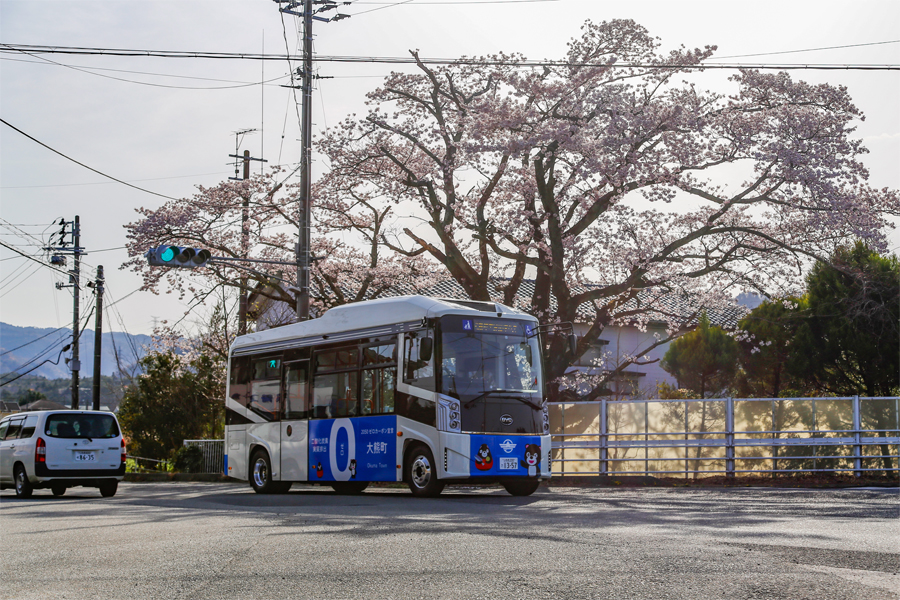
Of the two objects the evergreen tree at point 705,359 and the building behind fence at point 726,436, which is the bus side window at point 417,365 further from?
the evergreen tree at point 705,359

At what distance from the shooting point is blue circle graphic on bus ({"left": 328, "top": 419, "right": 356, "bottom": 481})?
1692 cm

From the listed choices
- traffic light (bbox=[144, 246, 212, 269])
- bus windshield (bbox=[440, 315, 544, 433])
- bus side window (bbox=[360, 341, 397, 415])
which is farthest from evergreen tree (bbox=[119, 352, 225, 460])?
bus windshield (bbox=[440, 315, 544, 433])

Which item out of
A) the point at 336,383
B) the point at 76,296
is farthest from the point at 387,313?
the point at 76,296

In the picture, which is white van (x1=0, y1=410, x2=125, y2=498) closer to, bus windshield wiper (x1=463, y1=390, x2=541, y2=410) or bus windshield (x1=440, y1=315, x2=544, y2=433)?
bus windshield (x1=440, y1=315, x2=544, y2=433)

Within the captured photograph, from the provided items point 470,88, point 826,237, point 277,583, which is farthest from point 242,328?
point 277,583

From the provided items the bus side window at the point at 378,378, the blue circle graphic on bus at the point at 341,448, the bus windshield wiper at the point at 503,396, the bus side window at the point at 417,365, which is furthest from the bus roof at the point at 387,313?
the blue circle graphic on bus at the point at 341,448

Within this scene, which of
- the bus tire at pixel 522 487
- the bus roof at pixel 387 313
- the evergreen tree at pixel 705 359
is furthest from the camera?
the evergreen tree at pixel 705 359

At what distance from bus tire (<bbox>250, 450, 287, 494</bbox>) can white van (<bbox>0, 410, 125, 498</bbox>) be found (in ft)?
8.80

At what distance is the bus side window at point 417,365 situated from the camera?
15.2 meters

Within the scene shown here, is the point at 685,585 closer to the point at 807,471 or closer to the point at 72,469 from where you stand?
the point at 807,471

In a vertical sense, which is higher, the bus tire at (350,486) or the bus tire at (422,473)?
the bus tire at (422,473)

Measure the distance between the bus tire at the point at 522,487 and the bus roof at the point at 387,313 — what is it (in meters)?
2.91

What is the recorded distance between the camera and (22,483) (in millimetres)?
18844

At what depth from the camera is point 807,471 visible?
18.9 m
